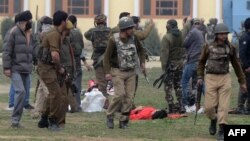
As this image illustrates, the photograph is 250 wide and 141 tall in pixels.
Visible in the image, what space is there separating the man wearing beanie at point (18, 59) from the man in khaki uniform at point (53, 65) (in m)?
0.59

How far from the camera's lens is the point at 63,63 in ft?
52.9

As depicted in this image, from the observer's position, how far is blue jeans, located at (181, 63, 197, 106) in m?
19.1

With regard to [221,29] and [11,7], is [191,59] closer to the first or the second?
[221,29]

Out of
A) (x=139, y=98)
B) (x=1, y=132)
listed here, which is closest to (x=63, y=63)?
(x=1, y=132)

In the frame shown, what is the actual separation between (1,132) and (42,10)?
99.1ft

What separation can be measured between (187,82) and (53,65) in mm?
4822

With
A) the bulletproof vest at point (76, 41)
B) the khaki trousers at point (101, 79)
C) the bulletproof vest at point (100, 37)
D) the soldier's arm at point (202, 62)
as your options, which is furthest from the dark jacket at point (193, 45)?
the soldier's arm at point (202, 62)

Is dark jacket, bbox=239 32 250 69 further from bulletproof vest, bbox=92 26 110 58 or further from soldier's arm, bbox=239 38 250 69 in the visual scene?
bulletproof vest, bbox=92 26 110 58

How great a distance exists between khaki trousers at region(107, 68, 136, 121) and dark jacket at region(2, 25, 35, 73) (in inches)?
59.8

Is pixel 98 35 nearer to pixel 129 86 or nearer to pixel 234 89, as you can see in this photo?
pixel 129 86

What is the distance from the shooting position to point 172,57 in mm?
18062

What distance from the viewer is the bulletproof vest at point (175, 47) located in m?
18.0

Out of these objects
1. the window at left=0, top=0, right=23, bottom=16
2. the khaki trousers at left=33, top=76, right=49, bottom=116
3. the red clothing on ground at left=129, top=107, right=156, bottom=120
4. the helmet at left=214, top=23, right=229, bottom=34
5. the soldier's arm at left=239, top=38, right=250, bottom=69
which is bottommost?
the red clothing on ground at left=129, top=107, right=156, bottom=120

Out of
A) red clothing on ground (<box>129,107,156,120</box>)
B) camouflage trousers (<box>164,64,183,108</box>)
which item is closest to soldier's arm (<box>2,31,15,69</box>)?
red clothing on ground (<box>129,107,156,120</box>)
